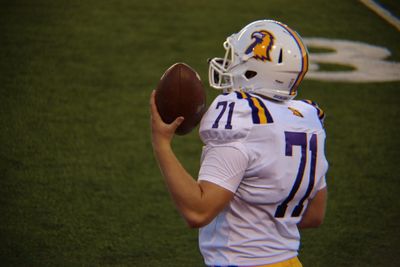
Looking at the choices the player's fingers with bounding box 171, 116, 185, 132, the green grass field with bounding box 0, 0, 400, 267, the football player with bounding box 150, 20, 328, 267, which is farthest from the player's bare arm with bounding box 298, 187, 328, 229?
the green grass field with bounding box 0, 0, 400, 267

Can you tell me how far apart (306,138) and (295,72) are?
26 cm

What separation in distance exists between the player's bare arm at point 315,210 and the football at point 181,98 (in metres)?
0.57

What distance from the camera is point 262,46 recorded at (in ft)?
8.41

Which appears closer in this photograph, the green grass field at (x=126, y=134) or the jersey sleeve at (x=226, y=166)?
the jersey sleeve at (x=226, y=166)

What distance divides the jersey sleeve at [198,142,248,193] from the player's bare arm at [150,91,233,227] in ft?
0.08

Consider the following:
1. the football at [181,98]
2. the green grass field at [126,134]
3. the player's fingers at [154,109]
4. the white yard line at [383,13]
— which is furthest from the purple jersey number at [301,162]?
the white yard line at [383,13]

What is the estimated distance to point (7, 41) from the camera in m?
7.34

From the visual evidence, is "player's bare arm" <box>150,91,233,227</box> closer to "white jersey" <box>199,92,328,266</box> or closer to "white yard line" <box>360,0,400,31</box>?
"white jersey" <box>199,92,328,266</box>

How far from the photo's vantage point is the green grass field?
4293 mm

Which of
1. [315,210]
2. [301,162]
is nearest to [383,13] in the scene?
[315,210]

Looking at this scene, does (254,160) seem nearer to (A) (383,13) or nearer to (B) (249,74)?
(B) (249,74)

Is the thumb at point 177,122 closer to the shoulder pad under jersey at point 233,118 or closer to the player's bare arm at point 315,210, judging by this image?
Result: the shoulder pad under jersey at point 233,118

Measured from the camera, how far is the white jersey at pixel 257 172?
2387 millimetres

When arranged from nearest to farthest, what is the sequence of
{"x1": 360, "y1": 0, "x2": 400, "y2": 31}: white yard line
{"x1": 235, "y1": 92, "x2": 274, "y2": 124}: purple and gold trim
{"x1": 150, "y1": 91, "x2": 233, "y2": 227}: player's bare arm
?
{"x1": 150, "y1": 91, "x2": 233, "y2": 227}: player's bare arm < {"x1": 235, "y1": 92, "x2": 274, "y2": 124}: purple and gold trim < {"x1": 360, "y1": 0, "x2": 400, "y2": 31}: white yard line
